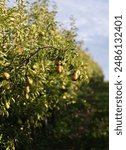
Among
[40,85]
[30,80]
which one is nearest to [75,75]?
[30,80]

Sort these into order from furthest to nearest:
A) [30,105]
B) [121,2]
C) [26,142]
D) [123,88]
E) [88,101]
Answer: [88,101], [26,142], [30,105], [121,2], [123,88]

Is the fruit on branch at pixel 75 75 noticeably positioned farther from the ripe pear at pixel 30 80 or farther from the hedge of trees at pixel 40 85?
the ripe pear at pixel 30 80

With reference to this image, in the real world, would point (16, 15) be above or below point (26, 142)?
above

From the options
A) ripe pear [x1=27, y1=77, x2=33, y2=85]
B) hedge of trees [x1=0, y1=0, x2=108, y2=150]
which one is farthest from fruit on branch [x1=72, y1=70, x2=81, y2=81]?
ripe pear [x1=27, y1=77, x2=33, y2=85]

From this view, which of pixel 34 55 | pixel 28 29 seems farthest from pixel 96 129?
pixel 34 55

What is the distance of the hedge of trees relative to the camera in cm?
812

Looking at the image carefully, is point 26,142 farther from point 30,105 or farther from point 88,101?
point 88,101

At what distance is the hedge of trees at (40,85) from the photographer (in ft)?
26.6

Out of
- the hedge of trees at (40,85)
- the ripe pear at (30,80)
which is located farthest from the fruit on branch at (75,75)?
the ripe pear at (30,80)

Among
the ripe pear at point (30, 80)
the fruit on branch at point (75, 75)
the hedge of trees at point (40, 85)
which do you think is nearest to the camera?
the fruit on branch at point (75, 75)

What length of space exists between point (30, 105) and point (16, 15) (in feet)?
7.76

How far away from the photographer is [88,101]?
80.6 ft

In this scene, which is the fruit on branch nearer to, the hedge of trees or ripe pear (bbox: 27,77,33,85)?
the hedge of trees

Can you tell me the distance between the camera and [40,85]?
9391mm
